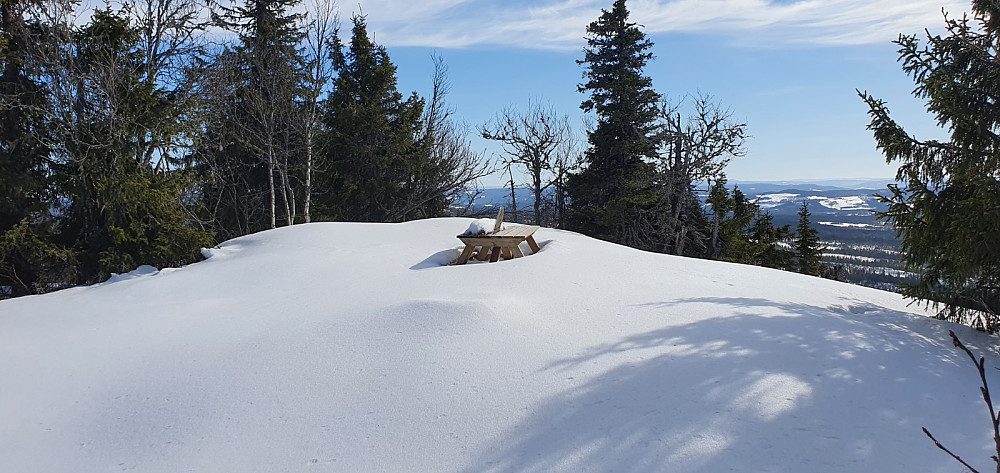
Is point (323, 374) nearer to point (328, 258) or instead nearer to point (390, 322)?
point (390, 322)

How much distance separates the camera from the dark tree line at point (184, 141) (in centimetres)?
880

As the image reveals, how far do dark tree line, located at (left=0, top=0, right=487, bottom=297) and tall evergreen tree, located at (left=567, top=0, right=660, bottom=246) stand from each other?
19.8ft

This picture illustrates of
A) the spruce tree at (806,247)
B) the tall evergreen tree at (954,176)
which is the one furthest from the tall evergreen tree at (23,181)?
the spruce tree at (806,247)

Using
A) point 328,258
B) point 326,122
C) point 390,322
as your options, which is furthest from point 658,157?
point 390,322

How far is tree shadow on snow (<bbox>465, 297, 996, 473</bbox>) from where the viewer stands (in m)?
2.85

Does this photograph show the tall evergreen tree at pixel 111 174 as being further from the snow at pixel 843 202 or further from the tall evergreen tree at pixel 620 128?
the snow at pixel 843 202

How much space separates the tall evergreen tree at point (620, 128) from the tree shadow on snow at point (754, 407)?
52.5 feet

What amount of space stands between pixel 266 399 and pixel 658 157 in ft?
61.8

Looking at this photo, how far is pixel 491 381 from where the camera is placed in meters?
3.68

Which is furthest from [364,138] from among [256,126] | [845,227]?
[845,227]

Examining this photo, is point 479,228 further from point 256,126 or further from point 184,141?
point 256,126

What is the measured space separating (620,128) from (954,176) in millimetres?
16293

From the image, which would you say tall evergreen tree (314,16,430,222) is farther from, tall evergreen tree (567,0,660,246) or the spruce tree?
the spruce tree

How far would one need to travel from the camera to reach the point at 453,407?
3395mm
